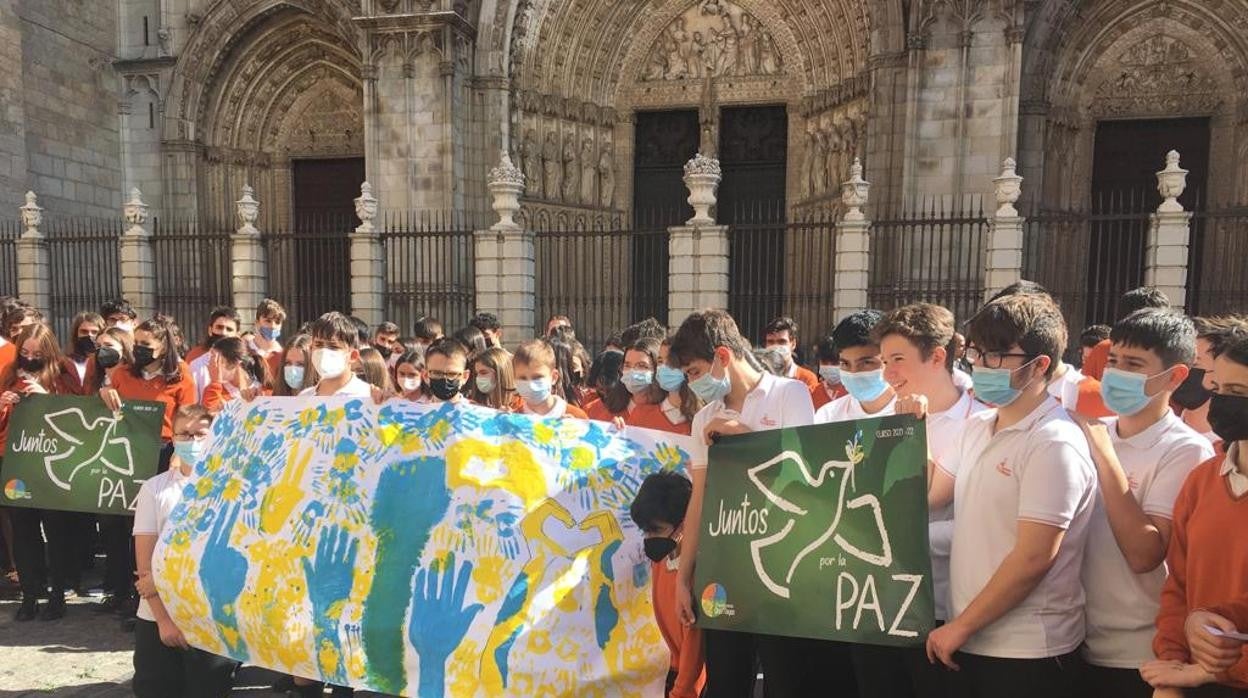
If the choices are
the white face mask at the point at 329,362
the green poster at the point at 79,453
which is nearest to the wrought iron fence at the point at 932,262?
the white face mask at the point at 329,362

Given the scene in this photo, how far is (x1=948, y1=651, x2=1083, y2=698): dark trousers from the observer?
236 centimetres

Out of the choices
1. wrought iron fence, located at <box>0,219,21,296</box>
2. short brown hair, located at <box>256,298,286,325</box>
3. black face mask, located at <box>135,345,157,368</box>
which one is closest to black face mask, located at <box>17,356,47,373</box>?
black face mask, located at <box>135,345,157,368</box>

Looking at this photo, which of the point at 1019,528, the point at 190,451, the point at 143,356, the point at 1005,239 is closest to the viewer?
the point at 1019,528

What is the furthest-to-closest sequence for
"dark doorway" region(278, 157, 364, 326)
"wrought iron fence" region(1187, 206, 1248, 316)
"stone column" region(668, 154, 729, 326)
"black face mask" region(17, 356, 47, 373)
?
"dark doorway" region(278, 157, 364, 326) → "wrought iron fence" region(1187, 206, 1248, 316) → "stone column" region(668, 154, 729, 326) → "black face mask" region(17, 356, 47, 373)

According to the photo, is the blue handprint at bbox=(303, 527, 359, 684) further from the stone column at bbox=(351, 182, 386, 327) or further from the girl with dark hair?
the stone column at bbox=(351, 182, 386, 327)

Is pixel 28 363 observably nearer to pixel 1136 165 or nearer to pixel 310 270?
pixel 310 270

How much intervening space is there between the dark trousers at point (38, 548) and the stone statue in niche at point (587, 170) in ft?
39.9

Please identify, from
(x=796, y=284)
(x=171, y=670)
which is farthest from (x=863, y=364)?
(x=796, y=284)

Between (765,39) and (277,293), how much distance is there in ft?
38.7

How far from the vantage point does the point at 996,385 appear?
8.05 feet

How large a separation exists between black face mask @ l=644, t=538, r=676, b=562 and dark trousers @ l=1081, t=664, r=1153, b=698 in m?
1.49

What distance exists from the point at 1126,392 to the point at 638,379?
2776 millimetres

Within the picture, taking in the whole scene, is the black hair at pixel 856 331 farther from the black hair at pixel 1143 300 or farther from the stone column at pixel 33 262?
the stone column at pixel 33 262

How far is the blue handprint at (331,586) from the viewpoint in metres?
3.22
